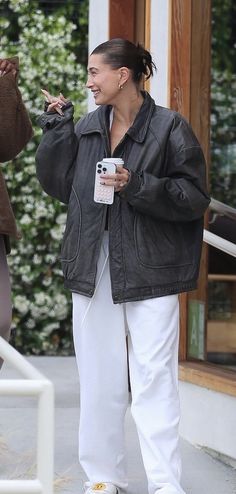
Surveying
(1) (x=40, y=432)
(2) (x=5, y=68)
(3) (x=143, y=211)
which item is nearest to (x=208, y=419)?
(3) (x=143, y=211)

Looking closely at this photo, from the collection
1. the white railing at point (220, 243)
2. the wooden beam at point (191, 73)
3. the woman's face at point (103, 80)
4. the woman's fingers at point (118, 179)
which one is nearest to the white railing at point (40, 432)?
the woman's fingers at point (118, 179)

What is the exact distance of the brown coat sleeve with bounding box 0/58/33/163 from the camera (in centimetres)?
426

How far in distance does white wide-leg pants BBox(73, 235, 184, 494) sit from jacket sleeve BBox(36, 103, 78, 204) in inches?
11.8

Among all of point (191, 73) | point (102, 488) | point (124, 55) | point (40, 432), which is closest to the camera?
point (40, 432)

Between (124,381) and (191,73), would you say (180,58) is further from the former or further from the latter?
(124,381)

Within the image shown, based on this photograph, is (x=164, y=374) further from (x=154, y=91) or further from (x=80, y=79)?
(x=80, y=79)

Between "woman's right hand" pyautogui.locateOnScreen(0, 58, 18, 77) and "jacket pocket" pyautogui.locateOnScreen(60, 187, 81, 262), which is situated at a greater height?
"woman's right hand" pyautogui.locateOnScreen(0, 58, 18, 77)

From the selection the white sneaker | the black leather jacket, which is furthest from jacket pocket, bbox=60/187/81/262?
the white sneaker

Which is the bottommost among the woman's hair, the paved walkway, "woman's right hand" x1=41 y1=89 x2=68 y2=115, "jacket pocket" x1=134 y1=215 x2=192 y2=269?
the paved walkway

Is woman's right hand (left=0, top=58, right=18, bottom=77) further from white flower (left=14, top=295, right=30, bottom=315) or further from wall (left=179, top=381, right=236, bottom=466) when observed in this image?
white flower (left=14, top=295, right=30, bottom=315)

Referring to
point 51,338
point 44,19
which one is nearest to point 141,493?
point 51,338

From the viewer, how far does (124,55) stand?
4211 mm

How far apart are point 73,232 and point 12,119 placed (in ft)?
1.52

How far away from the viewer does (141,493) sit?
4.55 m
